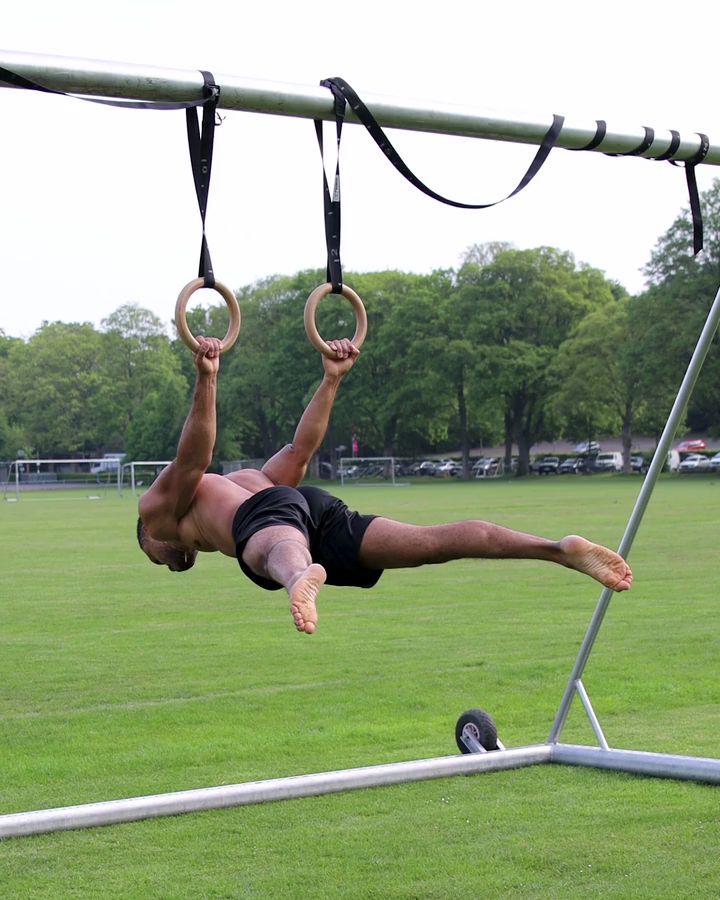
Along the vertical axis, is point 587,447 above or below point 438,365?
below

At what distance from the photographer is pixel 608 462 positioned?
3150 inches

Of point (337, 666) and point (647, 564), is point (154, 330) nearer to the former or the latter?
point (647, 564)

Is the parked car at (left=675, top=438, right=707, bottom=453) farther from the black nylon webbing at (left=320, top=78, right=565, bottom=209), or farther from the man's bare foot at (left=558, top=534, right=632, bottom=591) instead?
the man's bare foot at (left=558, top=534, right=632, bottom=591)

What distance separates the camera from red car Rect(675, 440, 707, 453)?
85.9m

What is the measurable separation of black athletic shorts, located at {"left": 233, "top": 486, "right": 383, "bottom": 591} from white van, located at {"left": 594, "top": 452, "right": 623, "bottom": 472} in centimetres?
7551

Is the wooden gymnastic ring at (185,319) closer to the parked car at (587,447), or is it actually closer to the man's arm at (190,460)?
the man's arm at (190,460)

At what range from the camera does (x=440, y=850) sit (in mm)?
6148

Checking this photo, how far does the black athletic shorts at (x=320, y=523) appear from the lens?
16.8ft

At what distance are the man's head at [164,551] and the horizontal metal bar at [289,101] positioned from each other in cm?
194

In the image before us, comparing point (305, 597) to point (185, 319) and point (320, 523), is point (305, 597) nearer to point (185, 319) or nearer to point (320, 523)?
point (320, 523)

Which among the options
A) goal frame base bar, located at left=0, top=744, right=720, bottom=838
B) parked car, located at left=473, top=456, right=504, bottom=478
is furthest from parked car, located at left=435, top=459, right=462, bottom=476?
goal frame base bar, located at left=0, top=744, right=720, bottom=838

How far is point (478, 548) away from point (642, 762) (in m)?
3.18

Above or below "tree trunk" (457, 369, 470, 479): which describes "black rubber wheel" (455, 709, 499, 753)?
below

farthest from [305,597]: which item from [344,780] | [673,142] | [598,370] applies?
[598,370]
